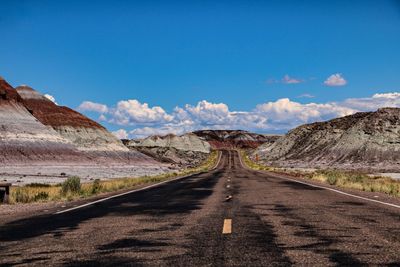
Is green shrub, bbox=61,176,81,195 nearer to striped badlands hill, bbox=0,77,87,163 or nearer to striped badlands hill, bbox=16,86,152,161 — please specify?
striped badlands hill, bbox=0,77,87,163

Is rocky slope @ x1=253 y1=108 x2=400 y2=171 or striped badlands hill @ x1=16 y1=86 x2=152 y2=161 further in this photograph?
striped badlands hill @ x1=16 y1=86 x2=152 y2=161

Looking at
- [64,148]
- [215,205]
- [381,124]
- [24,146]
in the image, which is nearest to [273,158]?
[381,124]

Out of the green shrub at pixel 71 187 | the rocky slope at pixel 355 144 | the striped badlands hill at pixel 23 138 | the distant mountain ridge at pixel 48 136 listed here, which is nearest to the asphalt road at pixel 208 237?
the green shrub at pixel 71 187

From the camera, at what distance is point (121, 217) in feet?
37.9

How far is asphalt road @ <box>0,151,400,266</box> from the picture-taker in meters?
6.45

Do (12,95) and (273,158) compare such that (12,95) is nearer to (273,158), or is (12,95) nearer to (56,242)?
(273,158)

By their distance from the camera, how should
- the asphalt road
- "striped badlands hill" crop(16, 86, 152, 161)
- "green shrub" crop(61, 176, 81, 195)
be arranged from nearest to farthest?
the asphalt road
"green shrub" crop(61, 176, 81, 195)
"striped badlands hill" crop(16, 86, 152, 161)

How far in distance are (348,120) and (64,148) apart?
229ft

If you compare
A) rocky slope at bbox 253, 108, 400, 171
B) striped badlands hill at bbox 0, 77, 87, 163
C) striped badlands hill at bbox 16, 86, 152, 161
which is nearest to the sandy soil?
striped badlands hill at bbox 0, 77, 87, 163

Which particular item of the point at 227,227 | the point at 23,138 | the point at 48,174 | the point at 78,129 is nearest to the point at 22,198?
the point at 227,227

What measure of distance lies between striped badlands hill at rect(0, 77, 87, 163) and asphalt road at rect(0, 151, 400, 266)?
60.3 meters

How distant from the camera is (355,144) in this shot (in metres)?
94.2

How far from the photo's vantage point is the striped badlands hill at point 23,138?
69.7 metres

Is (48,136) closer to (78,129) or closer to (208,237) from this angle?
(78,129)
